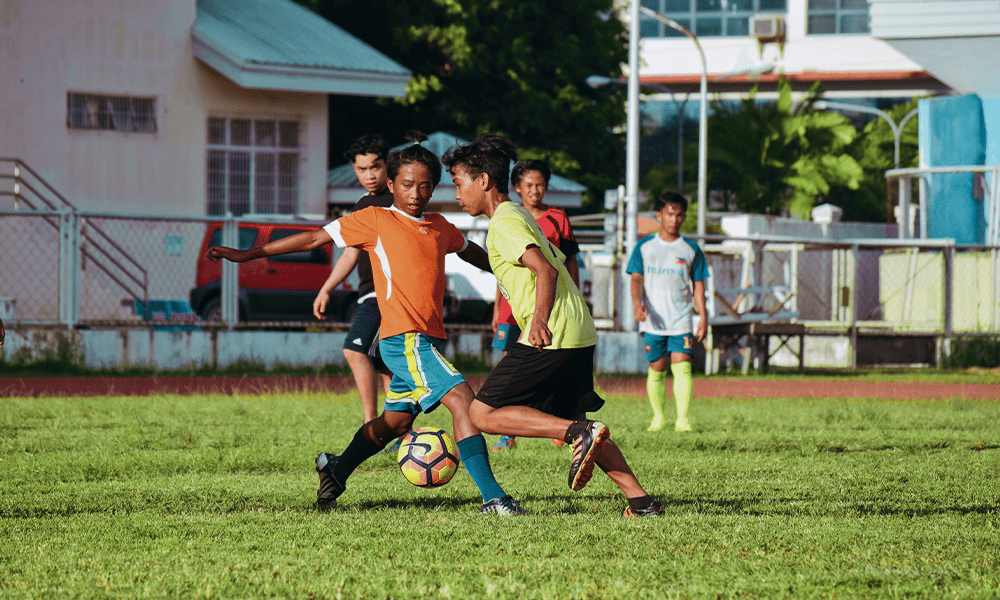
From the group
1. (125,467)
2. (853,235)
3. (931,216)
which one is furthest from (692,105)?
(125,467)

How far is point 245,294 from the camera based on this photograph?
19031mm

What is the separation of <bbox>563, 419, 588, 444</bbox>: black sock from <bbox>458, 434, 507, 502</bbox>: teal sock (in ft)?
1.80

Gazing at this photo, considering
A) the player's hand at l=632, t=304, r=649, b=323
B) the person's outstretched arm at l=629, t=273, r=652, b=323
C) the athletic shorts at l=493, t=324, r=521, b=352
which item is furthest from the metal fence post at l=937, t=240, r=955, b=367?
the athletic shorts at l=493, t=324, r=521, b=352

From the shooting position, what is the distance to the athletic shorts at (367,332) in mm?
7707

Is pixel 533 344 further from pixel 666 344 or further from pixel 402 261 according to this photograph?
pixel 666 344

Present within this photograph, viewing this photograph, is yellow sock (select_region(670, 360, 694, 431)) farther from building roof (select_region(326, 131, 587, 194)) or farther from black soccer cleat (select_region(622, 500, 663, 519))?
building roof (select_region(326, 131, 587, 194))

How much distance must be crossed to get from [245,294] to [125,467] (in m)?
11.5

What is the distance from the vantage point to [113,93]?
23.2 metres

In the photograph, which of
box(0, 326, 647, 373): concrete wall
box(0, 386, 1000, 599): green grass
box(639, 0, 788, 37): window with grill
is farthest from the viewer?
box(639, 0, 788, 37): window with grill

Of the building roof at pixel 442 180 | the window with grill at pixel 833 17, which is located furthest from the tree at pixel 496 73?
the window with grill at pixel 833 17

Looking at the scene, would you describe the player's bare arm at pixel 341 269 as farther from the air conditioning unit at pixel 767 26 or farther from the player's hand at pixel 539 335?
the air conditioning unit at pixel 767 26

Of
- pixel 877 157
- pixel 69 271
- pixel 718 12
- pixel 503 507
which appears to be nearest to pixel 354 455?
pixel 503 507

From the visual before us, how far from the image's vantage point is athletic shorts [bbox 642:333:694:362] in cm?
997

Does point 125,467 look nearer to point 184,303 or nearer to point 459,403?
point 459,403
